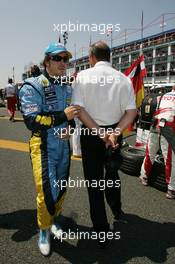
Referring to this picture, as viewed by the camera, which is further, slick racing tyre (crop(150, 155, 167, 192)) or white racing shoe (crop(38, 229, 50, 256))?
slick racing tyre (crop(150, 155, 167, 192))

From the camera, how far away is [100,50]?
9.20 ft

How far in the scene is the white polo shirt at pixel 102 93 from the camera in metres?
2.75

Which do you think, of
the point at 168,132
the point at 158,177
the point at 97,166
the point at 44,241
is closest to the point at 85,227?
the point at 44,241

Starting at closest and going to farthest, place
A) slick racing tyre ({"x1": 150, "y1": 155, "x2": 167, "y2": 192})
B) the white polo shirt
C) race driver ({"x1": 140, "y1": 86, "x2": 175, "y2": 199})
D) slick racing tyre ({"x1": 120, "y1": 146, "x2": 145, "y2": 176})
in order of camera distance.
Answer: the white polo shirt, race driver ({"x1": 140, "y1": 86, "x2": 175, "y2": 199}), slick racing tyre ({"x1": 150, "y1": 155, "x2": 167, "y2": 192}), slick racing tyre ({"x1": 120, "y1": 146, "x2": 145, "y2": 176})

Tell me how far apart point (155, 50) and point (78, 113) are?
233ft

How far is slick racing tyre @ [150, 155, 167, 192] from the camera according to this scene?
181 inches

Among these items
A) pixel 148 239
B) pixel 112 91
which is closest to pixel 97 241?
pixel 148 239

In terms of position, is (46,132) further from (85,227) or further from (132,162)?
(132,162)

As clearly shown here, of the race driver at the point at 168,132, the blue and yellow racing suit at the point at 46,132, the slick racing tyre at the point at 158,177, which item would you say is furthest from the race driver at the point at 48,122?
the slick racing tyre at the point at 158,177

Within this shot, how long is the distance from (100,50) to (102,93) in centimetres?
43

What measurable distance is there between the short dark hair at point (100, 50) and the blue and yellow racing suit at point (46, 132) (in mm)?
430

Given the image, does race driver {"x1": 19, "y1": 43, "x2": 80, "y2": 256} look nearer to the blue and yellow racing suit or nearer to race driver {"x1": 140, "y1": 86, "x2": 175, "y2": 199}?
the blue and yellow racing suit

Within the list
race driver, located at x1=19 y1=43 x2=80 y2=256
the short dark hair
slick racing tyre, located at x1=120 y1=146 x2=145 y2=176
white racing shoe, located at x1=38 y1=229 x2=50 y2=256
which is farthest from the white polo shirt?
slick racing tyre, located at x1=120 y1=146 x2=145 y2=176

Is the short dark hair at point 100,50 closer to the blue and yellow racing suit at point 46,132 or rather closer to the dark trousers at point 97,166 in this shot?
the blue and yellow racing suit at point 46,132
